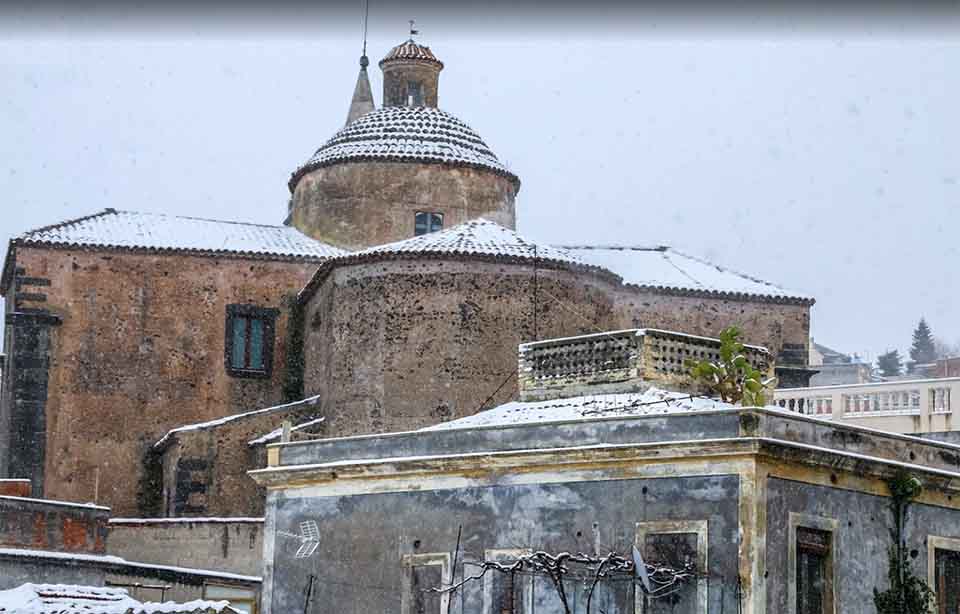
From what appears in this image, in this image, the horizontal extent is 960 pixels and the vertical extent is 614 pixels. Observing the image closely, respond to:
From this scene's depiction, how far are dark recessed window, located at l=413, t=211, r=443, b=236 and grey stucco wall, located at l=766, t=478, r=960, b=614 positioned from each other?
18371mm

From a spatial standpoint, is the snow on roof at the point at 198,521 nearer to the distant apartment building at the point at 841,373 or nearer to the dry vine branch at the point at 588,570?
the dry vine branch at the point at 588,570

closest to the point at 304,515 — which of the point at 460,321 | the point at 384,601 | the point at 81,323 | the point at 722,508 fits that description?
the point at 384,601

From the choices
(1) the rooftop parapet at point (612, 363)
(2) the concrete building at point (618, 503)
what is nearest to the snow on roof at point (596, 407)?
(2) the concrete building at point (618, 503)

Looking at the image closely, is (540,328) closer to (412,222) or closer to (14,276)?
(412,222)

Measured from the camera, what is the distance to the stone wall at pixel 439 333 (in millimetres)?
35375

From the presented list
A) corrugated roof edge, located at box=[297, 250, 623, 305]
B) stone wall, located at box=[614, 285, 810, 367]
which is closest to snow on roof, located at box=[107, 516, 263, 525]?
corrugated roof edge, located at box=[297, 250, 623, 305]

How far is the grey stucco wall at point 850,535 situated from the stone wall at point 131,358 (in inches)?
722

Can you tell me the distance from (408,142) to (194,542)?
37.4ft

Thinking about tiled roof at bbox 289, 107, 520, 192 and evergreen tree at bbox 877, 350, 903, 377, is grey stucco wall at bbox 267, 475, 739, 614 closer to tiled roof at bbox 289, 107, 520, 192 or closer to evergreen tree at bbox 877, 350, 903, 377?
tiled roof at bbox 289, 107, 520, 192

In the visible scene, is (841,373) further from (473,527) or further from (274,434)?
(473,527)

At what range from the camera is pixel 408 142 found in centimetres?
4244

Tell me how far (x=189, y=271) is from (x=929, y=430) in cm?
1549

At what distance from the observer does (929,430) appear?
107 ft

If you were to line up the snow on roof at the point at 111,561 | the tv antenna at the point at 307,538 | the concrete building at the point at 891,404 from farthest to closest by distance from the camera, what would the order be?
1. the concrete building at the point at 891,404
2. the snow on roof at the point at 111,561
3. the tv antenna at the point at 307,538
